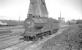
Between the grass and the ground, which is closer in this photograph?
the grass

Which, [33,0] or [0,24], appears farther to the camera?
[0,24]

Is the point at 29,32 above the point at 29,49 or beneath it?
above

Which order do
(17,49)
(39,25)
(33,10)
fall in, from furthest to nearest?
(33,10) → (39,25) → (17,49)

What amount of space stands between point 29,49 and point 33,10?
29.9 ft

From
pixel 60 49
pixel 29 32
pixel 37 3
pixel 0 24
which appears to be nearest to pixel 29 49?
pixel 60 49

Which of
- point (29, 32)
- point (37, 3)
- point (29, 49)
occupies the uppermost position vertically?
point (37, 3)

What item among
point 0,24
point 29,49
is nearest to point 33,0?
point 29,49

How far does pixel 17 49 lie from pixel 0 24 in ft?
91.5

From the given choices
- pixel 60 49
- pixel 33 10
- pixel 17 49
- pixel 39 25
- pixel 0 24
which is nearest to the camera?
pixel 60 49

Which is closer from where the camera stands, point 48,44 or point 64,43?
point 48,44

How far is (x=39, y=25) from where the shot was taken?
13.4 m

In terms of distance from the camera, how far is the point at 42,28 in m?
13.7

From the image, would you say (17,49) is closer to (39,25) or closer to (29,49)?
(29,49)

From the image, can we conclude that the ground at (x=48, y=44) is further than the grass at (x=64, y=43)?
Yes
